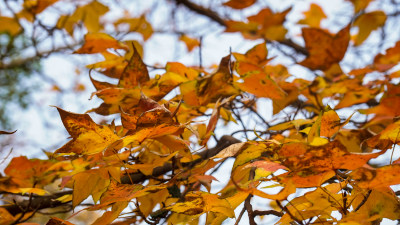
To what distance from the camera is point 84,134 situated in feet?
1.44

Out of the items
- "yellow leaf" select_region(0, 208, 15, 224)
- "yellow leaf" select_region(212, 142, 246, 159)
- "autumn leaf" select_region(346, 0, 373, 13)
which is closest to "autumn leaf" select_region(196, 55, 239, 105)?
"yellow leaf" select_region(212, 142, 246, 159)

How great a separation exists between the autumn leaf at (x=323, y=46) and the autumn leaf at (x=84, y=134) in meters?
0.60

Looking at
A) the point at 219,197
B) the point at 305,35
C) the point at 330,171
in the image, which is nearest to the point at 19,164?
the point at 219,197

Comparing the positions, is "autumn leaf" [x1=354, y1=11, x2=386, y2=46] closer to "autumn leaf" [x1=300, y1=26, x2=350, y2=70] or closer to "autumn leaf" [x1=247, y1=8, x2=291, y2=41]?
"autumn leaf" [x1=247, y1=8, x2=291, y2=41]

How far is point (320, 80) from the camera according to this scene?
Result: 2.54 feet

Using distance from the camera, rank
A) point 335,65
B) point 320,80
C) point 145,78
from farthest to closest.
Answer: point 335,65 → point 320,80 → point 145,78

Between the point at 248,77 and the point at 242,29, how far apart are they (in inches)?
26.5

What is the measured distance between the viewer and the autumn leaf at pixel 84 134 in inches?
16.9

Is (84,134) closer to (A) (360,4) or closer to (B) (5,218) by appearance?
(B) (5,218)

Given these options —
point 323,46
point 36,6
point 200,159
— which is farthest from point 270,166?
point 36,6

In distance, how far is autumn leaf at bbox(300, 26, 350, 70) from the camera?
2.78 ft

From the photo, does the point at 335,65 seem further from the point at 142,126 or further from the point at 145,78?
the point at 142,126

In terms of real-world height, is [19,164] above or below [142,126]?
below

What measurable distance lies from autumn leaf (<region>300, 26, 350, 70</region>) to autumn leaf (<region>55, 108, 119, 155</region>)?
601 mm
